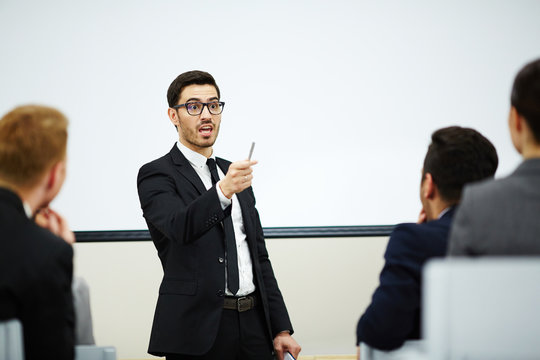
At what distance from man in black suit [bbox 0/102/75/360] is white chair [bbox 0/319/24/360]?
0.05 metres

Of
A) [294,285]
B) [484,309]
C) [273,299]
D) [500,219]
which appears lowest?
[294,285]

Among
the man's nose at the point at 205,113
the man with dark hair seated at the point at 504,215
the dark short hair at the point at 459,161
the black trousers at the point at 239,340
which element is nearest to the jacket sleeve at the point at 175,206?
the man's nose at the point at 205,113

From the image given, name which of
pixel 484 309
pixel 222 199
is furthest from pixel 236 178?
pixel 484 309

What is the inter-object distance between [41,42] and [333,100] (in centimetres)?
194

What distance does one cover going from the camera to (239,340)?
73.2 inches

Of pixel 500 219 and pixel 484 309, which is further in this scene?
pixel 500 219

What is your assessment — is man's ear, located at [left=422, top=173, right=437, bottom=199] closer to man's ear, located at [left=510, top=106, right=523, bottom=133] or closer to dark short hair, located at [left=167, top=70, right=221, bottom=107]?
man's ear, located at [left=510, top=106, right=523, bottom=133]

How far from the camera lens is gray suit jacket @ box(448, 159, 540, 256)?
974 mm

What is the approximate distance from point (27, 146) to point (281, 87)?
8.15 ft

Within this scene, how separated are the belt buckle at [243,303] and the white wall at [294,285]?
4.98 ft

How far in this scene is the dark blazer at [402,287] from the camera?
1.33 meters

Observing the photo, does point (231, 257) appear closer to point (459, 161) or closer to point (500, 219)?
point (459, 161)

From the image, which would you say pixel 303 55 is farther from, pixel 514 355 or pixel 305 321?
pixel 514 355

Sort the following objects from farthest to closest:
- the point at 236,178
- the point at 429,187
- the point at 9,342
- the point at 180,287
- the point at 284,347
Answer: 1. the point at 284,347
2. the point at 180,287
3. the point at 236,178
4. the point at 429,187
5. the point at 9,342
